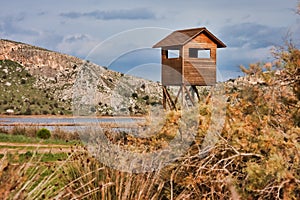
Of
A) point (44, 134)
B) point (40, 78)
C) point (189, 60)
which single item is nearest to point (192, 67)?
point (189, 60)

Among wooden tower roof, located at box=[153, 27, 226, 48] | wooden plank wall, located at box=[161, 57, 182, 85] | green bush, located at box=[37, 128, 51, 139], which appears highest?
wooden tower roof, located at box=[153, 27, 226, 48]

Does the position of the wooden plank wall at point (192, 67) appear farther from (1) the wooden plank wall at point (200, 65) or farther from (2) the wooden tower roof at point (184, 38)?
(2) the wooden tower roof at point (184, 38)

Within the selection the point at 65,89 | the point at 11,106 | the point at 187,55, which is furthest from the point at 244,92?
the point at 65,89

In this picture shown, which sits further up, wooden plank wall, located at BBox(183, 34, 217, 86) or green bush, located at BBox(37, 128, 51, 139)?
wooden plank wall, located at BBox(183, 34, 217, 86)

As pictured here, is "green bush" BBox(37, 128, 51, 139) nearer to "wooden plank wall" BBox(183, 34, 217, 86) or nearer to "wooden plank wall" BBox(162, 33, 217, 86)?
"wooden plank wall" BBox(162, 33, 217, 86)

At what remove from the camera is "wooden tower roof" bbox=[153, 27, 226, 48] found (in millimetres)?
17406

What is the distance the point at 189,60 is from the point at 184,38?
1047mm

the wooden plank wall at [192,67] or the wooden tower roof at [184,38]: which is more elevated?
the wooden tower roof at [184,38]

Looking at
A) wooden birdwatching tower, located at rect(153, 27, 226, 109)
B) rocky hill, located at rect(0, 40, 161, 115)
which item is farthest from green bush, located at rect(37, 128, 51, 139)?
rocky hill, located at rect(0, 40, 161, 115)

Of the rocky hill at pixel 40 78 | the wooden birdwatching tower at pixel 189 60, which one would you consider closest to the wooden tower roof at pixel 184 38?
the wooden birdwatching tower at pixel 189 60

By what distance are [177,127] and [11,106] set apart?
43.9 m

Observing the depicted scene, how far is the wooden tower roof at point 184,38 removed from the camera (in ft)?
57.1

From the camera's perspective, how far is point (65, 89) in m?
54.2

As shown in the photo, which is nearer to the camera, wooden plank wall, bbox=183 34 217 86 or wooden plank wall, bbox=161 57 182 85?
wooden plank wall, bbox=161 57 182 85
